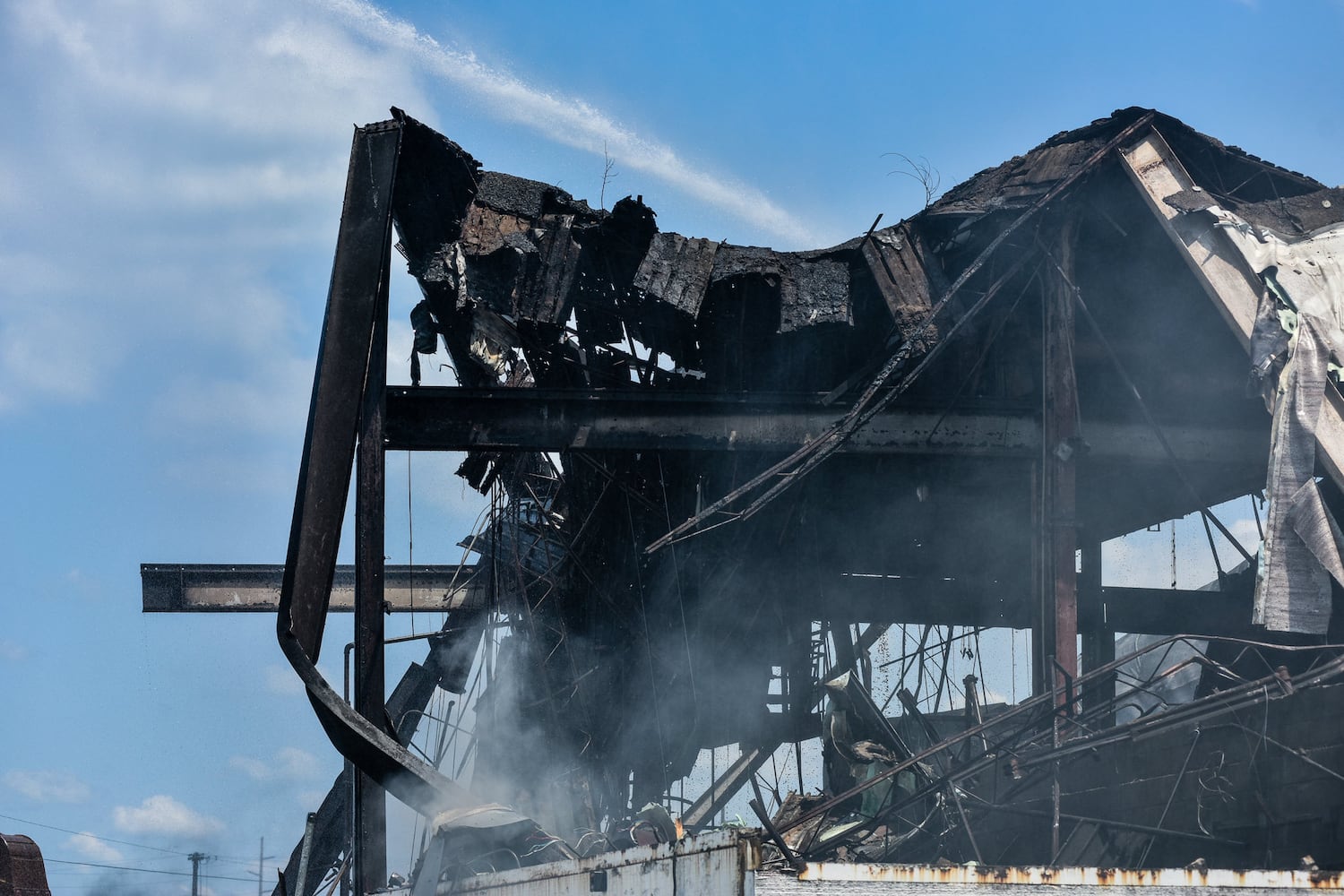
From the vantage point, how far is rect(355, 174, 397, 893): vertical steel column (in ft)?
33.5

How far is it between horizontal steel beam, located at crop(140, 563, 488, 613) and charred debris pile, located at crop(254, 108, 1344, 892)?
7.02 feet

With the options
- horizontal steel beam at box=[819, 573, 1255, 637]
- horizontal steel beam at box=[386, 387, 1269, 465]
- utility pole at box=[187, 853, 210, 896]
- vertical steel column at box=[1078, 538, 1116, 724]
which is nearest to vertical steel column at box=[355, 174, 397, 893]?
horizontal steel beam at box=[386, 387, 1269, 465]

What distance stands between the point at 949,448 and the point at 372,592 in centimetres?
538

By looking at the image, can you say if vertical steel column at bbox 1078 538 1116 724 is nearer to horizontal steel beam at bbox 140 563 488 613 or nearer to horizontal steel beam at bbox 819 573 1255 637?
horizontal steel beam at bbox 819 573 1255 637

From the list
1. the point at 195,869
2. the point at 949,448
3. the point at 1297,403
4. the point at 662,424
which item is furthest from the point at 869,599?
the point at 195,869

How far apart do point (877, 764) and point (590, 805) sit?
500cm

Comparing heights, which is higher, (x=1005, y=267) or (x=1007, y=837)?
(x=1005, y=267)

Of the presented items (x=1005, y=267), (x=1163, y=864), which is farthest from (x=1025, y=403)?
(x=1163, y=864)

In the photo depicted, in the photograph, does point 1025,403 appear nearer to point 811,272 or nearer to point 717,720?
point 811,272

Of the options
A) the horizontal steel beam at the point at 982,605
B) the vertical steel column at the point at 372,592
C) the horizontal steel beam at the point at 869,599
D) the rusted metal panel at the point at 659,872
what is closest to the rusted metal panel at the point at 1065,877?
the rusted metal panel at the point at 659,872

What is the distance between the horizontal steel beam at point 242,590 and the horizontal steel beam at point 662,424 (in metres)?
6.14

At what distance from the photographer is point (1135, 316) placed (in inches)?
508

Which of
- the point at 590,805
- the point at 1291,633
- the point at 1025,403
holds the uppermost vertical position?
the point at 1025,403

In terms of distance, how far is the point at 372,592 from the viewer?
34.6ft
